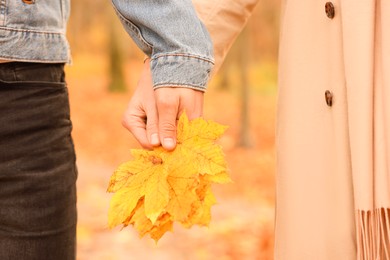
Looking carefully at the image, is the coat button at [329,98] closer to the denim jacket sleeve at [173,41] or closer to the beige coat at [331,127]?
the beige coat at [331,127]

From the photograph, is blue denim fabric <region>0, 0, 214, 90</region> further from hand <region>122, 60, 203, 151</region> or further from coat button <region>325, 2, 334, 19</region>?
coat button <region>325, 2, 334, 19</region>

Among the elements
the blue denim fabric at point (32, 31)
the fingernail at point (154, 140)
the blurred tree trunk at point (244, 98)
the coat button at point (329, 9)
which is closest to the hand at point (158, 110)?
the fingernail at point (154, 140)

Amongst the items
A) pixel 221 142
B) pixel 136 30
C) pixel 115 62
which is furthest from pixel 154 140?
pixel 115 62

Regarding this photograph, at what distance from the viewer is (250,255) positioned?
480 centimetres

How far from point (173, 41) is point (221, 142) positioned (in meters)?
8.39

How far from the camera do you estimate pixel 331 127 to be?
1.68 meters

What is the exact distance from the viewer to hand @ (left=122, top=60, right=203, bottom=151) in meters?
1.63

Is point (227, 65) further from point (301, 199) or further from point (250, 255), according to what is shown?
point (301, 199)

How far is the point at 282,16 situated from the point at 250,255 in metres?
3.23

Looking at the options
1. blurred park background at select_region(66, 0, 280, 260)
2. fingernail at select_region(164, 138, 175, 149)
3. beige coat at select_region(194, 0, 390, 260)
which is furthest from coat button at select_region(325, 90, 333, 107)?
blurred park background at select_region(66, 0, 280, 260)

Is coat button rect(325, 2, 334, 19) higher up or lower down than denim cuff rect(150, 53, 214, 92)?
higher up

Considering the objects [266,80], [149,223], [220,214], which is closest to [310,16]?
[149,223]

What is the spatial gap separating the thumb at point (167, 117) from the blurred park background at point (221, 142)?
40cm

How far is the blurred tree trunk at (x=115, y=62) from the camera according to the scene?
15.2 meters
